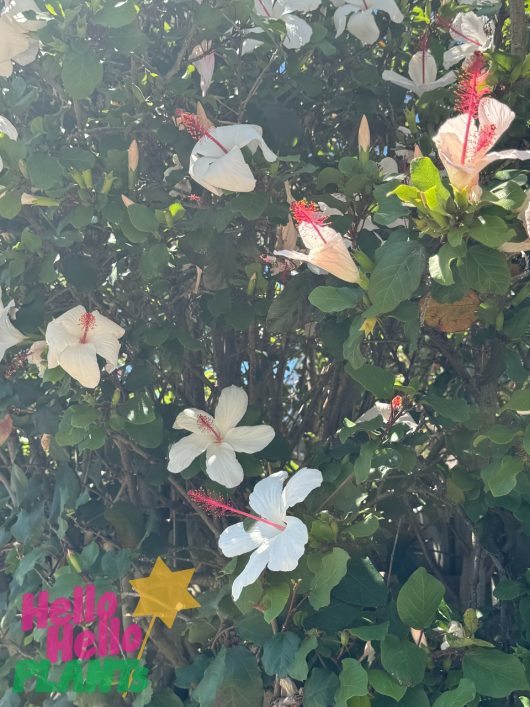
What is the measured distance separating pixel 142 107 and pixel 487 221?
101 cm

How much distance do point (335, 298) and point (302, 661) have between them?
678 millimetres

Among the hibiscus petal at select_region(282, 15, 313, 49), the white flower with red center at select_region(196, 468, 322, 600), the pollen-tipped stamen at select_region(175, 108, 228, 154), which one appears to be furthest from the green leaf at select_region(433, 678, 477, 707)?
the hibiscus petal at select_region(282, 15, 313, 49)

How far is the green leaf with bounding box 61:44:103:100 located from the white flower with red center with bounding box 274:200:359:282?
58cm

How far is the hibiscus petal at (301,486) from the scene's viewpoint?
160 cm

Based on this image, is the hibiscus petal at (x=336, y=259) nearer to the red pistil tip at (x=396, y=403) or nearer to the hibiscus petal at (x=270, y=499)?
the red pistil tip at (x=396, y=403)

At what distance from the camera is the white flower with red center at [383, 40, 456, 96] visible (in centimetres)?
191

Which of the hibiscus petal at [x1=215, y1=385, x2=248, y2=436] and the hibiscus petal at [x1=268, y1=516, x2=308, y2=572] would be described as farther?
the hibiscus petal at [x1=215, y1=385, x2=248, y2=436]

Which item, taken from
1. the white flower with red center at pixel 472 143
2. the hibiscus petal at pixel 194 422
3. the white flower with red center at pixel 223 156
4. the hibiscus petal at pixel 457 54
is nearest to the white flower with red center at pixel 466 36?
the hibiscus petal at pixel 457 54

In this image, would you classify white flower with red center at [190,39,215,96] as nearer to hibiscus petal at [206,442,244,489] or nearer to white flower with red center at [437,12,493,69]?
white flower with red center at [437,12,493,69]

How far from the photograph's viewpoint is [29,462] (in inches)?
90.4

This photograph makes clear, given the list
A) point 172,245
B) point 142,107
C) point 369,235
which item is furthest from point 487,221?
point 142,107

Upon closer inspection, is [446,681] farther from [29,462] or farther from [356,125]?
[356,125]

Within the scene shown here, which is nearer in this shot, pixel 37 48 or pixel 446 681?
pixel 446 681

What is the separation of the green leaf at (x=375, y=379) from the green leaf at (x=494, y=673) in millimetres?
531
